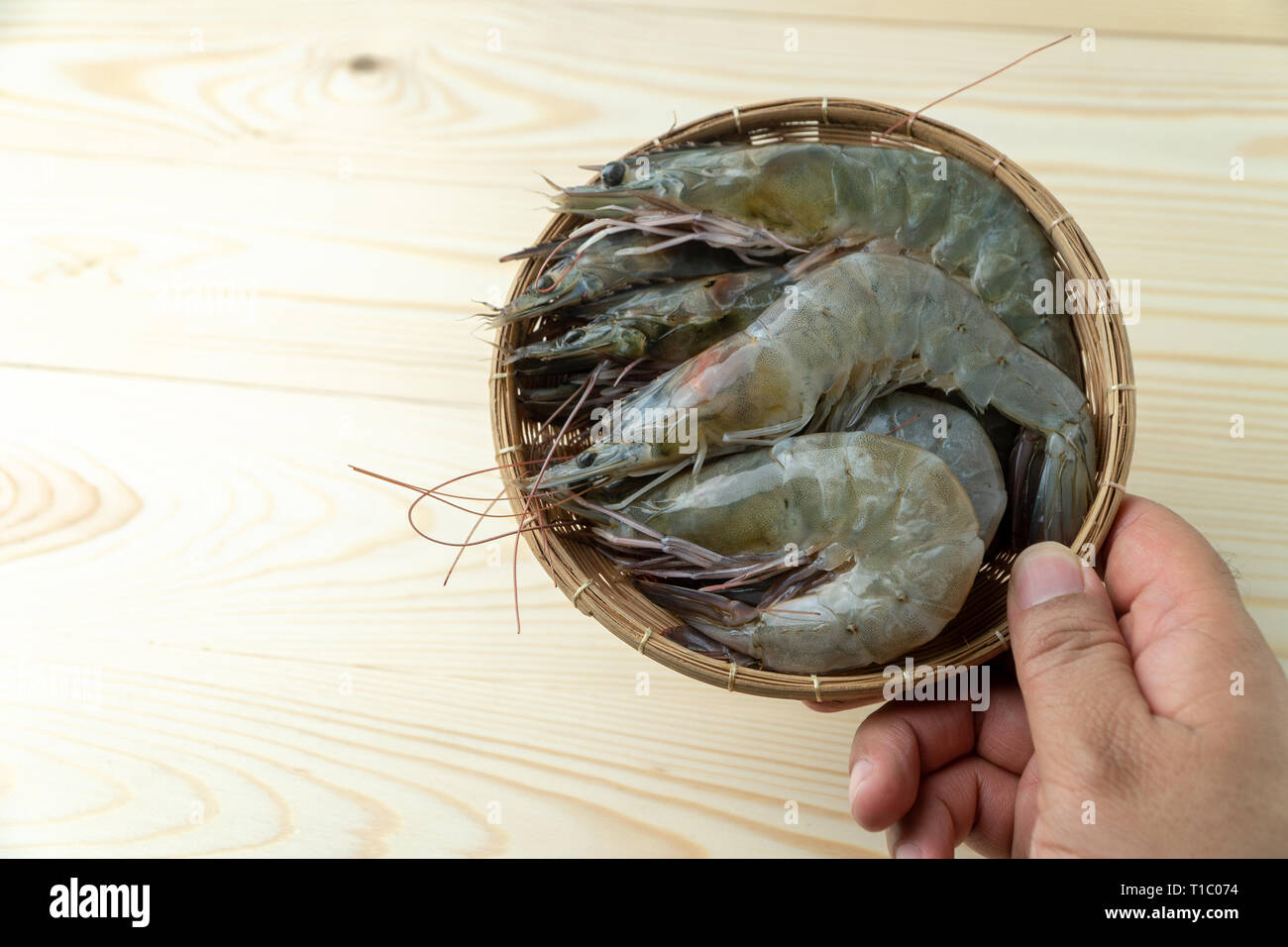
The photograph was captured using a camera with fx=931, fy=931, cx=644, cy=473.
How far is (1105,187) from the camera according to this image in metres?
1.50

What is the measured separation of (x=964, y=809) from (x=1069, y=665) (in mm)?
349

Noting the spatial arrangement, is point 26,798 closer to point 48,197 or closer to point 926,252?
point 48,197

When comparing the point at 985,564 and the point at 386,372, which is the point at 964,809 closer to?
the point at 985,564

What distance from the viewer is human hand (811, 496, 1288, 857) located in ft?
2.84

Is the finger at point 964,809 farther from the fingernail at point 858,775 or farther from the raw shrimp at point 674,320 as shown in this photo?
the raw shrimp at point 674,320

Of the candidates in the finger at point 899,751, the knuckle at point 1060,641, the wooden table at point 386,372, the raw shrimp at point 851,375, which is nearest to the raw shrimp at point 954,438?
the raw shrimp at point 851,375

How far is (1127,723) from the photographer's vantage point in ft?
2.97

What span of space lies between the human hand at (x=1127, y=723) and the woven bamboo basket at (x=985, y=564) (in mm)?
75

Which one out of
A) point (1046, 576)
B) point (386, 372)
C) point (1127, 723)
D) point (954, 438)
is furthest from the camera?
point (386, 372)

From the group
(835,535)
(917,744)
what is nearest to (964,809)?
(917,744)

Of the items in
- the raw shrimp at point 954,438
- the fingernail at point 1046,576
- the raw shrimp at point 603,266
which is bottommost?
the fingernail at point 1046,576

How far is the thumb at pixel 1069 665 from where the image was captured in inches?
35.8

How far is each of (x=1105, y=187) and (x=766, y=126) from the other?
2.03 feet

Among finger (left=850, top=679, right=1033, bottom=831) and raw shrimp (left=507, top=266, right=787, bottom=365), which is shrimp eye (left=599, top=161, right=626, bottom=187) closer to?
raw shrimp (left=507, top=266, right=787, bottom=365)
